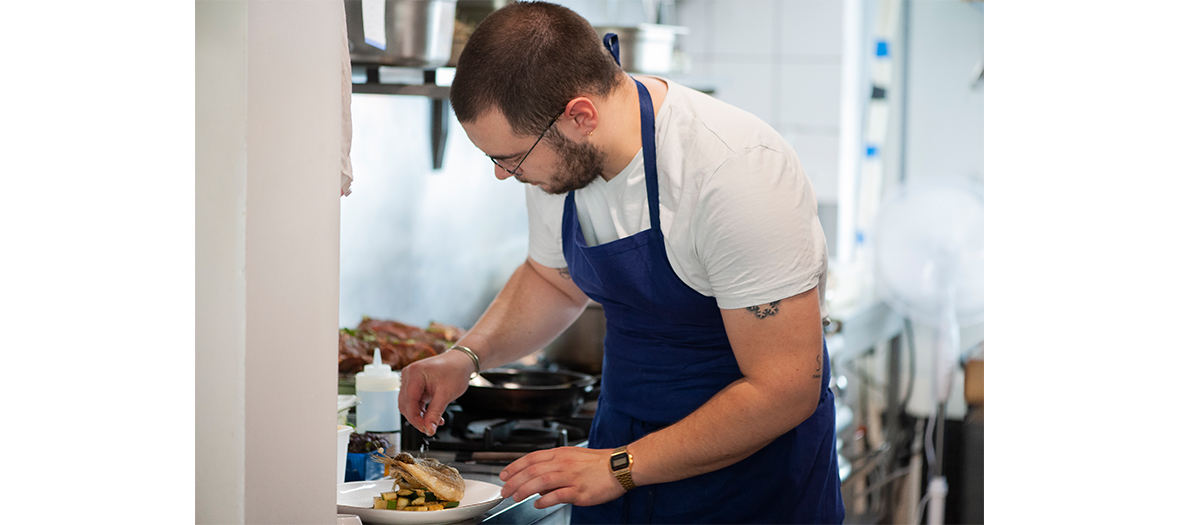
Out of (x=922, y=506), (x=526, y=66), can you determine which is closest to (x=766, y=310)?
(x=526, y=66)

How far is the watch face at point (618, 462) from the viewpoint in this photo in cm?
148

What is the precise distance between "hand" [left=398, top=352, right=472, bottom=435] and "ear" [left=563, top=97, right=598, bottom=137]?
537 mm

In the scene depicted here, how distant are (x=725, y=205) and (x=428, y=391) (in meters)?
0.67

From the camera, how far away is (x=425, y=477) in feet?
4.87

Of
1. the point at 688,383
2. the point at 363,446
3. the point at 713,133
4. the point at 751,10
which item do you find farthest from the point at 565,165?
the point at 751,10

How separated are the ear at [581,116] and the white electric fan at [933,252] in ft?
7.76

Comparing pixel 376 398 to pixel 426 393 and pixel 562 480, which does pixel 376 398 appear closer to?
pixel 426 393

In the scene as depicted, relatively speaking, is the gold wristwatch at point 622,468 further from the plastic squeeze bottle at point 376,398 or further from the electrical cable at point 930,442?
the electrical cable at point 930,442

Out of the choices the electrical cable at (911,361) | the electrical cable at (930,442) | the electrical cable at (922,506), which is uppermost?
the electrical cable at (911,361)

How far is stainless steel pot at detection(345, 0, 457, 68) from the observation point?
6.16 feet

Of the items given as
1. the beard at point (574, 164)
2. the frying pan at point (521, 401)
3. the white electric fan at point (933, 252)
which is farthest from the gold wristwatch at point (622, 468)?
the white electric fan at point (933, 252)
